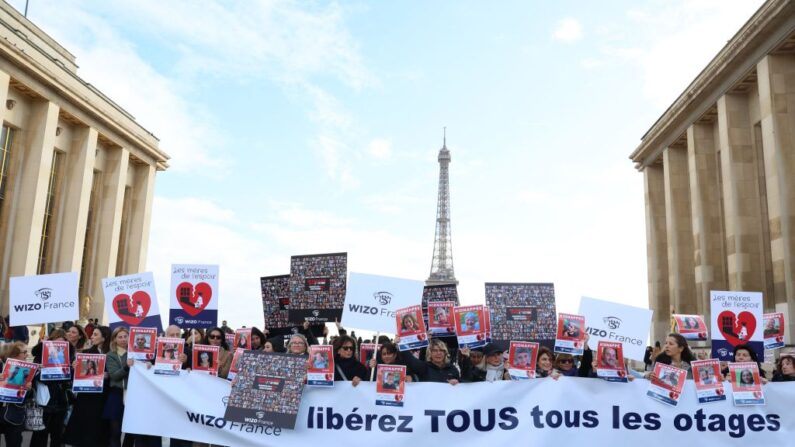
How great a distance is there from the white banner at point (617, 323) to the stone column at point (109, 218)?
116ft

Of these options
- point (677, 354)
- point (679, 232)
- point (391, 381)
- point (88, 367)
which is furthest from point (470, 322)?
point (679, 232)

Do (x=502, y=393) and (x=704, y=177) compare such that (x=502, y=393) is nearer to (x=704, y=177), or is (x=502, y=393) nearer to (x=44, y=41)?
(x=704, y=177)

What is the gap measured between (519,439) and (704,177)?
2925cm

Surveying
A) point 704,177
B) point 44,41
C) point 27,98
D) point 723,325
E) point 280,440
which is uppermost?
point 44,41

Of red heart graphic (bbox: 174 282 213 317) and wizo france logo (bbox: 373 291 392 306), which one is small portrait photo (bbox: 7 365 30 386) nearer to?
red heart graphic (bbox: 174 282 213 317)

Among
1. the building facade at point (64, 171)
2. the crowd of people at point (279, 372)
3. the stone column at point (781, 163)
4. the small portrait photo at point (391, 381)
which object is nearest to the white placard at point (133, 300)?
the crowd of people at point (279, 372)

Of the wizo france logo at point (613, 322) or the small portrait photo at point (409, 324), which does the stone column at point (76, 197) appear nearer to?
the small portrait photo at point (409, 324)

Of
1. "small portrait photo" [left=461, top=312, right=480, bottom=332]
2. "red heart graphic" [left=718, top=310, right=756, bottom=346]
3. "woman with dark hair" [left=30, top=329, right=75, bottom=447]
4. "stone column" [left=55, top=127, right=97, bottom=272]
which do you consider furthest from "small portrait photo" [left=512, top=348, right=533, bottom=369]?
"stone column" [left=55, top=127, right=97, bottom=272]

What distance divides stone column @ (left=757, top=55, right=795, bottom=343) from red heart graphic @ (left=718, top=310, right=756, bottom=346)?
55.5 feet

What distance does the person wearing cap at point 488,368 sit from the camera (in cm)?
858

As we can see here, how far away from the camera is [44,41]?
37781mm

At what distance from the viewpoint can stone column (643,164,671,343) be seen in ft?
124

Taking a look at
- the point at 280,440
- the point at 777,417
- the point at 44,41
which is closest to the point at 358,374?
the point at 280,440

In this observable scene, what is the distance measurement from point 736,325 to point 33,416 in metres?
9.40
